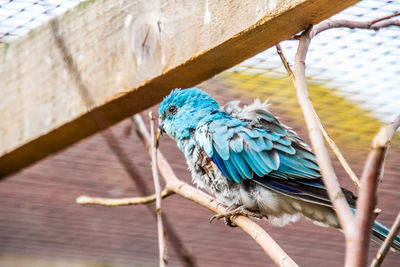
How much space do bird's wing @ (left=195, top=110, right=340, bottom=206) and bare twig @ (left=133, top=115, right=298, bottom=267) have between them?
18 centimetres

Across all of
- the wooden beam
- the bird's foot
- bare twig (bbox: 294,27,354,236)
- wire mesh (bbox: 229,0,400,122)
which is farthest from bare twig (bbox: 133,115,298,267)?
wire mesh (bbox: 229,0,400,122)

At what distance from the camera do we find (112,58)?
7.39 ft

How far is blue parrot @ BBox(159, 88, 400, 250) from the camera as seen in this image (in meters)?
2.12

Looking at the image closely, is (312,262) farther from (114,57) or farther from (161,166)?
(114,57)

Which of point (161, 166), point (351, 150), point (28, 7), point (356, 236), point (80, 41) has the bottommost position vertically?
point (356, 236)

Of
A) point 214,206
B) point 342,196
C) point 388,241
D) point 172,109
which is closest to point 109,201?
point 214,206

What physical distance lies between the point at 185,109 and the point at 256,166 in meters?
0.50

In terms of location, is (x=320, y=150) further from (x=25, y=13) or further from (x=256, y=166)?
(x=25, y=13)

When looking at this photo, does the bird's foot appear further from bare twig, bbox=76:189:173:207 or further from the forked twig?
the forked twig

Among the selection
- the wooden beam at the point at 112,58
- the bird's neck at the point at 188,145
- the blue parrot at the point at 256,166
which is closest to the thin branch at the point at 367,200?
the wooden beam at the point at 112,58

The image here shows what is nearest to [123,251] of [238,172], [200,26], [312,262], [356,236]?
→ [312,262]

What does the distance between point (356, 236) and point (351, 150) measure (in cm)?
248

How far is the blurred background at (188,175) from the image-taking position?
261cm

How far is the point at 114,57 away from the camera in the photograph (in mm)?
2250
